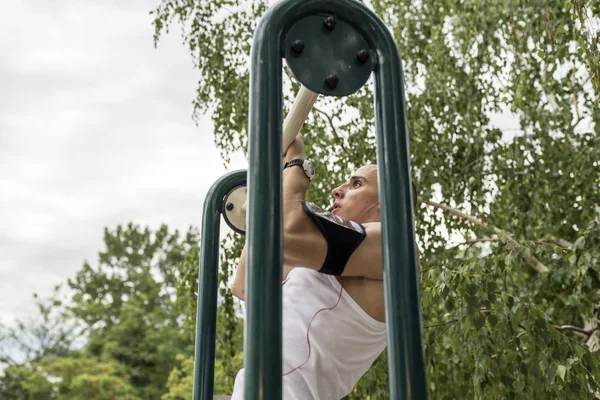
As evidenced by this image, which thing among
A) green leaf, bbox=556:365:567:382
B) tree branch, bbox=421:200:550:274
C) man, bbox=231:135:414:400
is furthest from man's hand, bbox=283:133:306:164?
tree branch, bbox=421:200:550:274

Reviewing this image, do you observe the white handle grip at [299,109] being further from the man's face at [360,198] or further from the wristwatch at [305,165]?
the man's face at [360,198]

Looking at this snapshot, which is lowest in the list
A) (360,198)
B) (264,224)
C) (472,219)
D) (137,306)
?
→ (264,224)

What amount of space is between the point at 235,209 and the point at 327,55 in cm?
68

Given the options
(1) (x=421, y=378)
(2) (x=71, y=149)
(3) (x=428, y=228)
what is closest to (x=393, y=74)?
(1) (x=421, y=378)

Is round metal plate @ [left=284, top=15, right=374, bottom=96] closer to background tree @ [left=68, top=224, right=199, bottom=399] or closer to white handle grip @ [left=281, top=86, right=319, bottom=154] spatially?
white handle grip @ [left=281, top=86, right=319, bottom=154]

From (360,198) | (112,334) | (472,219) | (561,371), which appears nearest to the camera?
(360,198)

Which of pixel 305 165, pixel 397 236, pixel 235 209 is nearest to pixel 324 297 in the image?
pixel 305 165

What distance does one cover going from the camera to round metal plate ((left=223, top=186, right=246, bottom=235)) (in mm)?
1316

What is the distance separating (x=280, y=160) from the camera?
623 mm

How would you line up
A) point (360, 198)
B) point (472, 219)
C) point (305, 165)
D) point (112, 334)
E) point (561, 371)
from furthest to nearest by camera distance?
point (112, 334) → point (472, 219) → point (561, 371) → point (360, 198) → point (305, 165)

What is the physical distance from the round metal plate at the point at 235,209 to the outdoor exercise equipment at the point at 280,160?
63 cm

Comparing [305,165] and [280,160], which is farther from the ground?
[305,165]

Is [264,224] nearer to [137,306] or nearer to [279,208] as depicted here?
[279,208]

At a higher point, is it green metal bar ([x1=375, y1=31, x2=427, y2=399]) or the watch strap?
the watch strap
